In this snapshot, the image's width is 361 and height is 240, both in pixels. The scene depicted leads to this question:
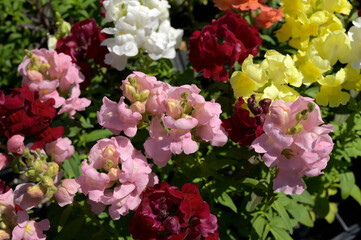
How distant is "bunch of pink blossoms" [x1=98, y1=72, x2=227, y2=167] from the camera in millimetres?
1086

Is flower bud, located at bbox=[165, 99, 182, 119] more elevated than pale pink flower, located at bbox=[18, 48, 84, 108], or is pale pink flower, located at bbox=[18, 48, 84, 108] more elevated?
flower bud, located at bbox=[165, 99, 182, 119]

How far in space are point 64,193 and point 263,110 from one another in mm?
660

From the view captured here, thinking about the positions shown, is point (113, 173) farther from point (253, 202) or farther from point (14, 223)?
point (253, 202)

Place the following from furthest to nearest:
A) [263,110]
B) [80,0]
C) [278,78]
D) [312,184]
→ [80,0] < [312,184] < [278,78] < [263,110]

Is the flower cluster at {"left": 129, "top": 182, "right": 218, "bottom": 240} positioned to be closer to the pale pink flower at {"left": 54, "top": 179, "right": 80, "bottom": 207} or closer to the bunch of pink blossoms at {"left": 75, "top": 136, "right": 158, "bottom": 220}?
the bunch of pink blossoms at {"left": 75, "top": 136, "right": 158, "bottom": 220}

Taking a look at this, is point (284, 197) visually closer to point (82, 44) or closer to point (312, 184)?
point (312, 184)

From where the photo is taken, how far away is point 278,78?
1229 mm

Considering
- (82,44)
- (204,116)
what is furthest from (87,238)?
(82,44)

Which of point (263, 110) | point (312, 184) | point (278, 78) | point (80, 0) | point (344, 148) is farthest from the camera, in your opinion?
point (80, 0)

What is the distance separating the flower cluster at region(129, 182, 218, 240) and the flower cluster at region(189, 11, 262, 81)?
53 centimetres

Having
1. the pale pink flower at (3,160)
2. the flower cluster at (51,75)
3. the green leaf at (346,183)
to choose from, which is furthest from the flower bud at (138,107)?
the green leaf at (346,183)

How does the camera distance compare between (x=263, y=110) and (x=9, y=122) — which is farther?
(x=9, y=122)

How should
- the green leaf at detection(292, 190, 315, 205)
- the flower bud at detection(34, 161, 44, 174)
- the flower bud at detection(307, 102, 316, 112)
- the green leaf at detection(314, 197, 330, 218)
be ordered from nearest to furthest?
the flower bud at detection(307, 102, 316, 112), the flower bud at detection(34, 161, 44, 174), the green leaf at detection(292, 190, 315, 205), the green leaf at detection(314, 197, 330, 218)

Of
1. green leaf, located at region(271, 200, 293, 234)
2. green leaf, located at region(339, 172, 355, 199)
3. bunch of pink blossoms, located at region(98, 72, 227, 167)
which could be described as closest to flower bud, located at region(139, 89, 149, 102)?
bunch of pink blossoms, located at region(98, 72, 227, 167)
